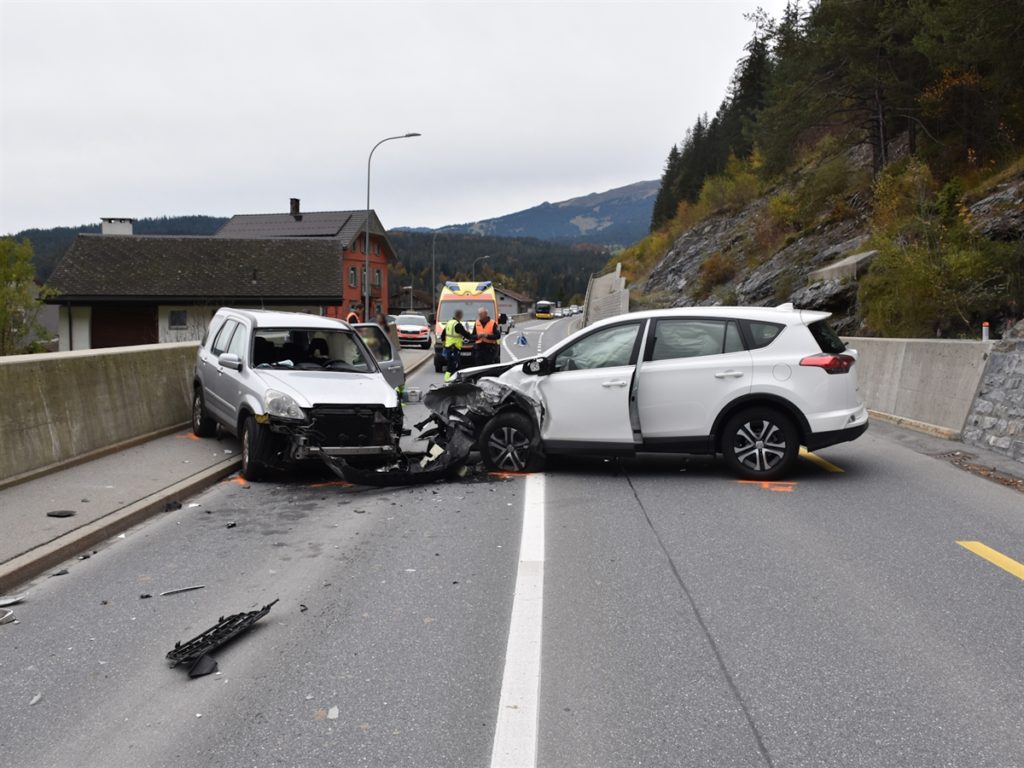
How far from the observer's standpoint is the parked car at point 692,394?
350 inches

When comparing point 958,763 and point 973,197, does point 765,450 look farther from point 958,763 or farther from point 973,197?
point 973,197

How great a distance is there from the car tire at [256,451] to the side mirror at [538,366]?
110 inches

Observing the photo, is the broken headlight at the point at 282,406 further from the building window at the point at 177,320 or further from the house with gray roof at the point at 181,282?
the building window at the point at 177,320

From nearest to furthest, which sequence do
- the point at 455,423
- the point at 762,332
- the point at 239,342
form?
the point at 762,332 < the point at 455,423 < the point at 239,342

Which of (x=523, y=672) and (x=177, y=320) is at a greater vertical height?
(x=523, y=672)

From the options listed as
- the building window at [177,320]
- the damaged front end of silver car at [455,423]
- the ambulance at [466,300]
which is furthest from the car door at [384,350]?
the building window at [177,320]

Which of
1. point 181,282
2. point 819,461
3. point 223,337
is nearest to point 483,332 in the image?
point 223,337

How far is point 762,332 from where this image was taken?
29.9ft

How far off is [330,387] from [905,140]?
3411 centimetres

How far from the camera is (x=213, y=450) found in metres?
10.8

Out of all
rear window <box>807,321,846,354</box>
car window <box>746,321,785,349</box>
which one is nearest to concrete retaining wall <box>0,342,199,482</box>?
car window <box>746,321,785,349</box>

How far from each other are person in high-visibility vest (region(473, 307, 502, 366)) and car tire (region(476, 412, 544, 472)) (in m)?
6.96

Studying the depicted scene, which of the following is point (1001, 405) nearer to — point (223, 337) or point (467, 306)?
point (223, 337)

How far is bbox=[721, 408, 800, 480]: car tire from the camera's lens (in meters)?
8.91
